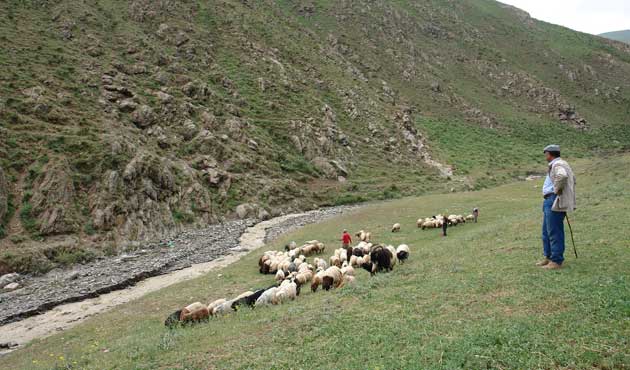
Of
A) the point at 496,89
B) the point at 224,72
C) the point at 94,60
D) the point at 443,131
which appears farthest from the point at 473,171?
the point at 94,60

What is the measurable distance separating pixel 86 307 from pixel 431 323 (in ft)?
60.6

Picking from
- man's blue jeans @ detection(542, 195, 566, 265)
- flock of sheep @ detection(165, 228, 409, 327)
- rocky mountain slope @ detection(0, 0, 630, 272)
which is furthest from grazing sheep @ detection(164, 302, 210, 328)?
rocky mountain slope @ detection(0, 0, 630, 272)

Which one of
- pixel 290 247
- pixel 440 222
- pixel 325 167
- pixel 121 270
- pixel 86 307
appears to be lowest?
pixel 86 307

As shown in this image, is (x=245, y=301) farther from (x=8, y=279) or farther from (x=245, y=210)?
(x=245, y=210)

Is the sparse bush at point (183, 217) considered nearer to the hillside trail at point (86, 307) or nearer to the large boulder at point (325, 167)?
the hillside trail at point (86, 307)

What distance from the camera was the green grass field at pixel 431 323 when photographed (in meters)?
7.01

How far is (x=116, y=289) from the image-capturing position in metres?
22.7

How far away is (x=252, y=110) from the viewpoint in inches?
2514

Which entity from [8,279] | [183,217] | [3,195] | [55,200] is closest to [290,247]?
[183,217]

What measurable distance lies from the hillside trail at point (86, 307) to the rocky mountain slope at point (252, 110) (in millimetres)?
8317

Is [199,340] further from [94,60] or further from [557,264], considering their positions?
[94,60]

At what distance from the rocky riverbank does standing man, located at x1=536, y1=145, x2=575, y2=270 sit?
21861mm

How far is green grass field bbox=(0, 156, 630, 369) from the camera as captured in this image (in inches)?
276

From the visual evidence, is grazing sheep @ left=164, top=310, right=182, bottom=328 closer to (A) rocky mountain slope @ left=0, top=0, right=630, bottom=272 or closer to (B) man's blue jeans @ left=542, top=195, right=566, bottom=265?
(B) man's blue jeans @ left=542, top=195, right=566, bottom=265
